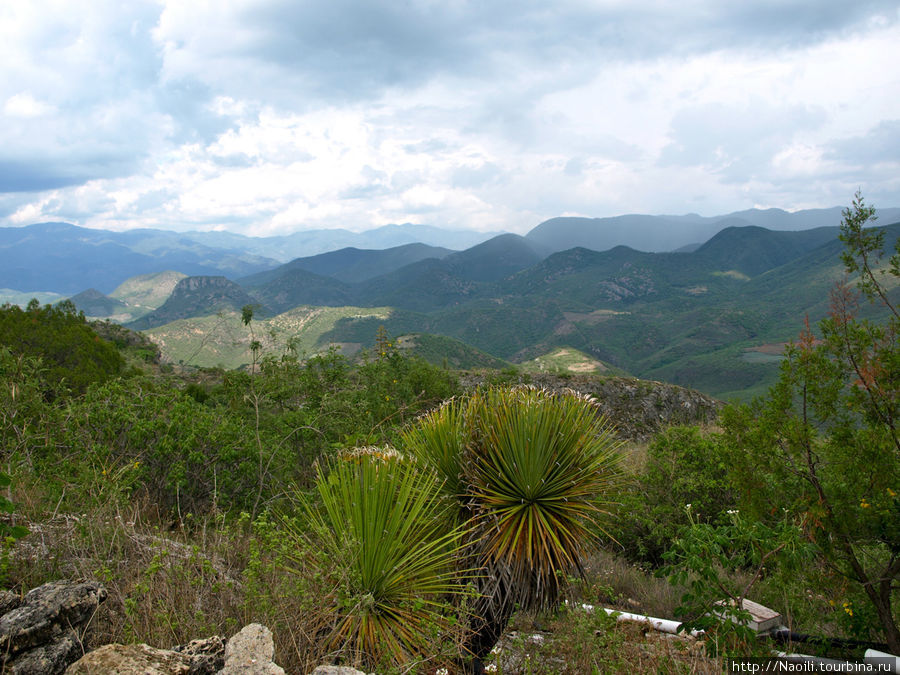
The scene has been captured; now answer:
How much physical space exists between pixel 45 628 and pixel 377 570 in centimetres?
179

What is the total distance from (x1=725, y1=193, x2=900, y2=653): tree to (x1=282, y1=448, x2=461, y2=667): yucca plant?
2780 millimetres

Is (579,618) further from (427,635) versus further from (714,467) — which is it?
(714,467)

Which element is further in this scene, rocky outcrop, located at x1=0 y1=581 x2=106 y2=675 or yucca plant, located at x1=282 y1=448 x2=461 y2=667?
yucca plant, located at x1=282 y1=448 x2=461 y2=667

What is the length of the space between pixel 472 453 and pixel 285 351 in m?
8.70

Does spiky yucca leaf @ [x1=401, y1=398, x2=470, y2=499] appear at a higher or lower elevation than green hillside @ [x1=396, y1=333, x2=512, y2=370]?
higher

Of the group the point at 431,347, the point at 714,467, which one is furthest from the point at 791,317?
the point at 714,467

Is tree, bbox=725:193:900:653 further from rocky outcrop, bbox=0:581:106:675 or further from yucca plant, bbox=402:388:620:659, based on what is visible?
rocky outcrop, bbox=0:581:106:675

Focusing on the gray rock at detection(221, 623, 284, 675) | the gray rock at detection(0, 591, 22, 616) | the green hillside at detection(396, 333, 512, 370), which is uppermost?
the gray rock at detection(0, 591, 22, 616)

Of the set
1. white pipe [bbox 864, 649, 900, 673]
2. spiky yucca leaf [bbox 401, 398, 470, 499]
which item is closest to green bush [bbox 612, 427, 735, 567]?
white pipe [bbox 864, 649, 900, 673]

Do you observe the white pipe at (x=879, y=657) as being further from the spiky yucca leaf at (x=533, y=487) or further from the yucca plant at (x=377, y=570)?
the yucca plant at (x=377, y=570)

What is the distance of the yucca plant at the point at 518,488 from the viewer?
4.09 metres

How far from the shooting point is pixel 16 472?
14.6 feet

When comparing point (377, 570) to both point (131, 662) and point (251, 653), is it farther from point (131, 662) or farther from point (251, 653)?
point (131, 662)

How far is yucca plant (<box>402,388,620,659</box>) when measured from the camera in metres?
4.09
